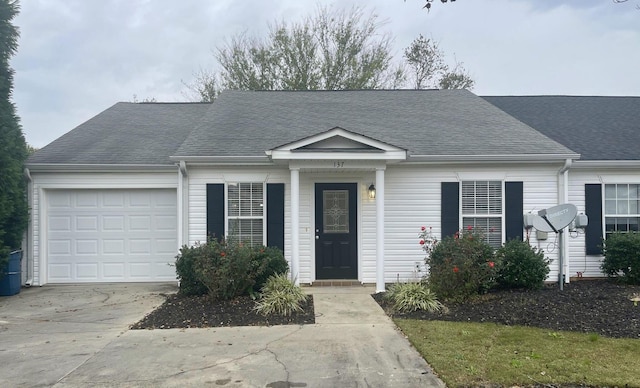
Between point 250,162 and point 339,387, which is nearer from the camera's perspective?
point 339,387

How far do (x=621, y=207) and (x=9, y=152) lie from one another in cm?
1286

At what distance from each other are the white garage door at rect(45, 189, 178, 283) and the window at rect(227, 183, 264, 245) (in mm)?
1768

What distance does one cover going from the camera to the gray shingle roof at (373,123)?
924 cm

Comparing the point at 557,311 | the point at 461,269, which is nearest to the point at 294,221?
the point at 461,269

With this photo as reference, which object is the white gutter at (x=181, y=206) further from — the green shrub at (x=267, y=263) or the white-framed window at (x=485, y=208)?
the white-framed window at (x=485, y=208)

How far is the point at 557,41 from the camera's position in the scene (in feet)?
40.1

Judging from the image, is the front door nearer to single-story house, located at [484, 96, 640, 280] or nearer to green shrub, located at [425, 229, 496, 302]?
green shrub, located at [425, 229, 496, 302]

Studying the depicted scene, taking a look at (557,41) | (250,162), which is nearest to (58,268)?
(250,162)

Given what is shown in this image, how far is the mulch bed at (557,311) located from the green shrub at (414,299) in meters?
0.11

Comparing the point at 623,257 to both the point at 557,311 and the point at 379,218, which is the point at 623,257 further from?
the point at 379,218

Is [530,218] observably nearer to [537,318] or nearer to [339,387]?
[537,318]

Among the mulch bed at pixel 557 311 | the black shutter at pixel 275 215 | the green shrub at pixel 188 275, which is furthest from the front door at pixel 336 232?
the green shrub at pixel 188 275

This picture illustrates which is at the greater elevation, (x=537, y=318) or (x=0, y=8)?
(x=0, y=8)

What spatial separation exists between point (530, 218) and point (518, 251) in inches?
52.6
